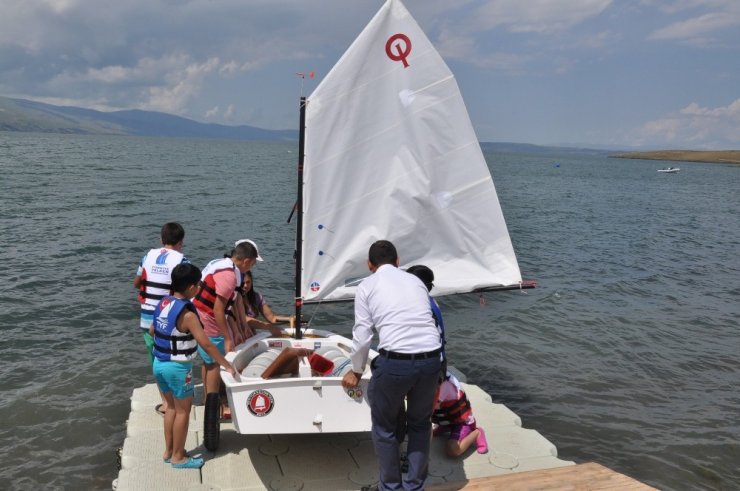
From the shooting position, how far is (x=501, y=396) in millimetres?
10539

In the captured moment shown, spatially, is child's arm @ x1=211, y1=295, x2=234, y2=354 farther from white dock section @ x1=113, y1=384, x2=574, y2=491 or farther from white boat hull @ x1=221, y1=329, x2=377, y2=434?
white dock section @ x1=113, y1=384, x2=574, y2=491

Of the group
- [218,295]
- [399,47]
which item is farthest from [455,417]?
[399,47]

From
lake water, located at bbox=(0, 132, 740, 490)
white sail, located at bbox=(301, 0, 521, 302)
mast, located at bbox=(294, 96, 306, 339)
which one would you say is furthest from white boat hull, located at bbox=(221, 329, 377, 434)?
lake water, located at bbox=(0, 132, 740, 490)

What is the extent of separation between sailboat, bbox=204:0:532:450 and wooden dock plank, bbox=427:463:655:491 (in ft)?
7.06

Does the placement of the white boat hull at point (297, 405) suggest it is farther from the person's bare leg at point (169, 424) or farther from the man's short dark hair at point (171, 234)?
the man's short dark hair at point (171, 234)

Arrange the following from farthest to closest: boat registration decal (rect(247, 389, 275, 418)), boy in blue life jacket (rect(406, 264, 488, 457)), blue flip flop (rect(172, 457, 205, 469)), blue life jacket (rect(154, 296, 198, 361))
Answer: boy in blue life jacket (rect(406, 264, 488, 457)) → blue flip flop (rect(172, 457, 205, 469)) → boat registration decal (rect(247, 389, 275, 418)) → blue life jacket (rect(154, 296, 198, 361))

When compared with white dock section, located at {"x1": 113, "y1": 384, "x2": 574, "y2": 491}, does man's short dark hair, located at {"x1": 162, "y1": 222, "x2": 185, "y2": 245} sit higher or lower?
higher

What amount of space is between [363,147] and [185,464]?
471 cm

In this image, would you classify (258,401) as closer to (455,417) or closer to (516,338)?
(455,417)

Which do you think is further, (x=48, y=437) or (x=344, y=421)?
(x=48, y=437)

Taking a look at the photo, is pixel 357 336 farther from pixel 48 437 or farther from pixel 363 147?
pixel 48 437

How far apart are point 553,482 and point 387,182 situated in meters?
4.47

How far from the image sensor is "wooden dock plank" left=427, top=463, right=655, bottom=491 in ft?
19.3

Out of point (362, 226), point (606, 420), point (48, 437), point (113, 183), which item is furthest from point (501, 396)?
point (113, 183)
